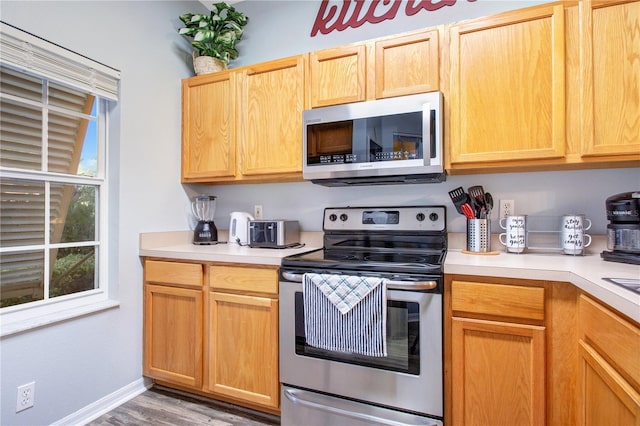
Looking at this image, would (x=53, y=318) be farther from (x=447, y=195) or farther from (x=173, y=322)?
Answer: (x=447, y=195)

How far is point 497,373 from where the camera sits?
130cm

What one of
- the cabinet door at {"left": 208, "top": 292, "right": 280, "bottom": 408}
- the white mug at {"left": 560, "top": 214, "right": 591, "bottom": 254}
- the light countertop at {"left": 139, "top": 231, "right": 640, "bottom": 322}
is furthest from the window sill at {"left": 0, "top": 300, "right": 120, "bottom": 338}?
the white mug at {"left": 560, "top": 214, "right": 591, "bottom": 254}

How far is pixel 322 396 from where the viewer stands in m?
1.55

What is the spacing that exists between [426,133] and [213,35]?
164 cm

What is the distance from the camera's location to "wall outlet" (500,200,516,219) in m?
1.82

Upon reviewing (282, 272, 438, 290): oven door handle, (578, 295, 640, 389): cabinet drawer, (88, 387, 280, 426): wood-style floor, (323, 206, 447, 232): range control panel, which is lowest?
(88, 387, 280, 426): wood-style floor

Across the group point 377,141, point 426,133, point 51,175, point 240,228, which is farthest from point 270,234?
point 51,175

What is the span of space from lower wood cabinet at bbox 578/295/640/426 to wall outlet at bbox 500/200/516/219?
74 cm

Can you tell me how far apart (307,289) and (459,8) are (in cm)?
189

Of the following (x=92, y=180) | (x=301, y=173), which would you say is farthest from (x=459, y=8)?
(x=92, y=180)

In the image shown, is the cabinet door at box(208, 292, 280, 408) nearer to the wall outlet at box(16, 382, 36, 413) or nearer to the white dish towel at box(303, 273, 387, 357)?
the white dish towel at box(303, 273, 387, 357)

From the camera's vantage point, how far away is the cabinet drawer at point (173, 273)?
1.85 meters

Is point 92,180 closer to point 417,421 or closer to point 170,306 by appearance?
point 170,306

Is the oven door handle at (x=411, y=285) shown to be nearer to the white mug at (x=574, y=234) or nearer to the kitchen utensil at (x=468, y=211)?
the kitchen utensil at (x=468, y=211)
